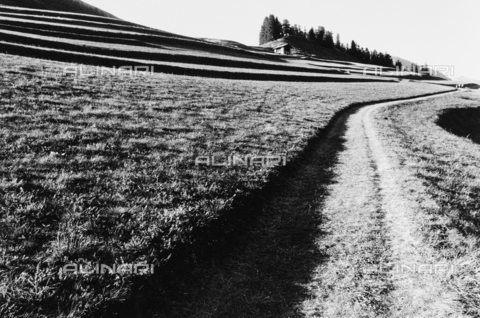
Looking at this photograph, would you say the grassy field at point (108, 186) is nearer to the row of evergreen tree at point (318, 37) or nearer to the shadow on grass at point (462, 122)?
the shadow on grass at point (462, 122)

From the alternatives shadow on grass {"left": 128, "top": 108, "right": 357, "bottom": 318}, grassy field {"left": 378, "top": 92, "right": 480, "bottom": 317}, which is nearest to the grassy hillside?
shadow on grass {"left": 128, "top": 108, "right": 357, "bottom": 318}

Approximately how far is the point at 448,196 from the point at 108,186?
1099 cm

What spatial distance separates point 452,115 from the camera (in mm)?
33906

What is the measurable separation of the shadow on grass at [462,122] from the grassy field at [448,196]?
33.9 feet

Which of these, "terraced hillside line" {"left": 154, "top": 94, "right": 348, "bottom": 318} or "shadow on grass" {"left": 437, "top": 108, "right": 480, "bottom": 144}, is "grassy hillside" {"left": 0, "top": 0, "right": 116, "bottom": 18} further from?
"terraced hillside line" {"left": 154, "top": 94, "right": 348, "bottom": 318}

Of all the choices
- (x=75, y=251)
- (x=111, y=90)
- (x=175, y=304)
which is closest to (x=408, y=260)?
(x=175, y=304)

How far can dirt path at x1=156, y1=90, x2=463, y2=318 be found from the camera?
5.52 meters

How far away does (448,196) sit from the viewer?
9.61 meters

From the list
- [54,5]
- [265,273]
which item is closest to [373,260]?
[265,273]

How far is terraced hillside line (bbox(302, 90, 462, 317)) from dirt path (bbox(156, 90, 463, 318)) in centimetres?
2

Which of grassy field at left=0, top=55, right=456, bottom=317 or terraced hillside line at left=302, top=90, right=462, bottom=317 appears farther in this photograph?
terraced hillside line at left=302, top=90, right=462, bottom=317

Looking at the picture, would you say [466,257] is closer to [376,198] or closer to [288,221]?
[376,198]

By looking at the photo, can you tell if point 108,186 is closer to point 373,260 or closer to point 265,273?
point 265,273

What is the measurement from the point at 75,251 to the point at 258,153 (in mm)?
8980
